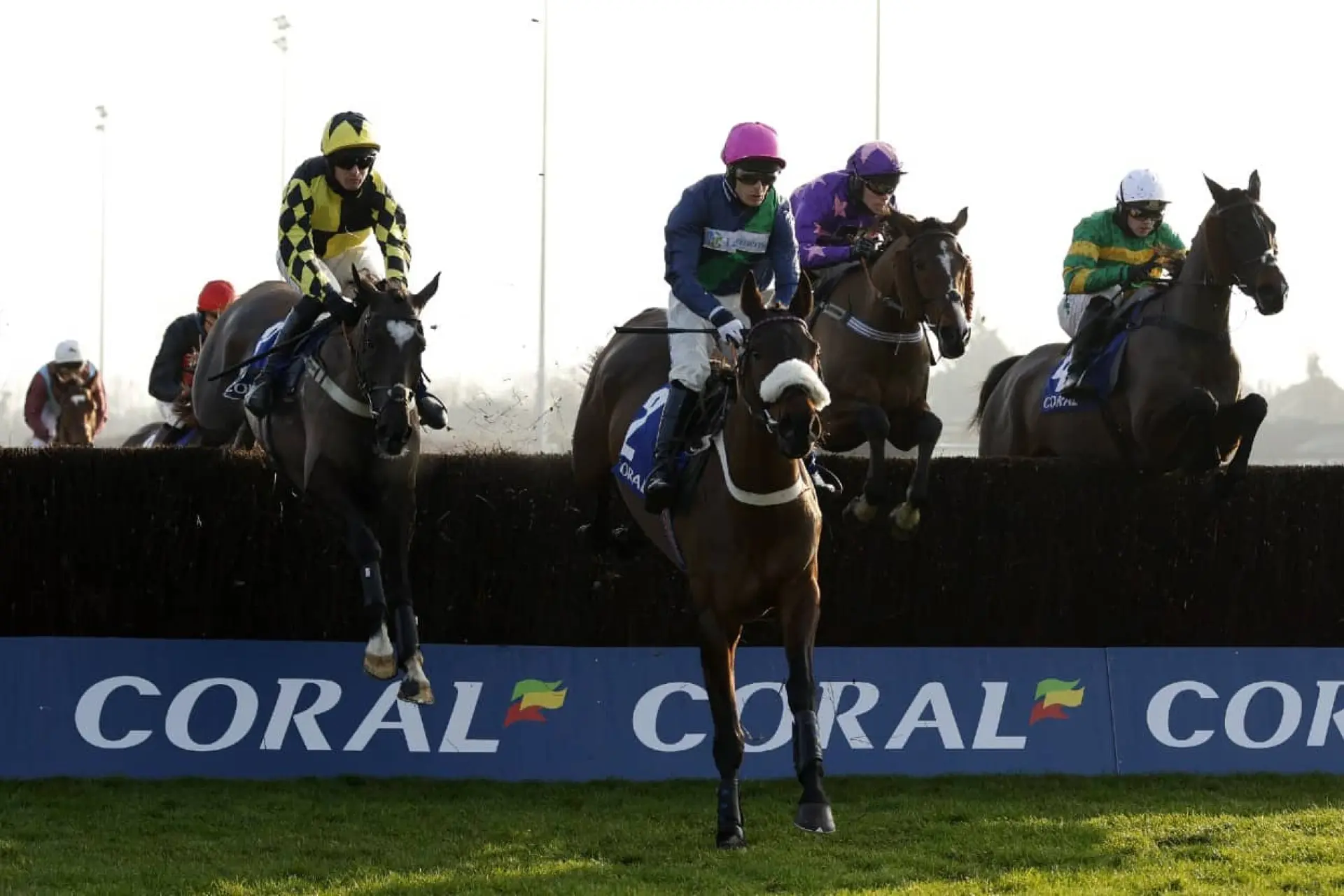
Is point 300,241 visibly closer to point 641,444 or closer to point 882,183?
point 641,444

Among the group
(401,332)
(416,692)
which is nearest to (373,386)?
(401,332)

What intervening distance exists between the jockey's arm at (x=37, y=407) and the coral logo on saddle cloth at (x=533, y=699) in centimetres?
728

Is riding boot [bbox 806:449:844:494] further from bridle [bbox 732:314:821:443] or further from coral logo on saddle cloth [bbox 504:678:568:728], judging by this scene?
coral logo on saddle cloth [bbox 504:678:568:728]

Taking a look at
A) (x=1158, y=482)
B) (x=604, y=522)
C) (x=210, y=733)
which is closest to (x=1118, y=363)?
(x=1158, y=482)

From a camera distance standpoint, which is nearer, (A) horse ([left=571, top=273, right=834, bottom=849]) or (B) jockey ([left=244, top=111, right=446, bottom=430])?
(A) horse ([left=571, top=273, right=834, bottom=849])

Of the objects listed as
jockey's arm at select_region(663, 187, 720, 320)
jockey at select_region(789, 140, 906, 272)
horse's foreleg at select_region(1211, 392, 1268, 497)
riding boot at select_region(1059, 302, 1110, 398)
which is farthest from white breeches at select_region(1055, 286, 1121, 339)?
jockey's arm at select_region(663, 187, 720, 320)

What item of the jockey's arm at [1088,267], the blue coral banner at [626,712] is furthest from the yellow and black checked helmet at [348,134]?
the jockey's arm at [1088,267]

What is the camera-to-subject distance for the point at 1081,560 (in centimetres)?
885

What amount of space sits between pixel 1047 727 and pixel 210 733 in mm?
3611

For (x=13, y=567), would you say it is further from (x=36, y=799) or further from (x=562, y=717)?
(x=562, y=717)

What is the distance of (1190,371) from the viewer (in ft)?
32.1

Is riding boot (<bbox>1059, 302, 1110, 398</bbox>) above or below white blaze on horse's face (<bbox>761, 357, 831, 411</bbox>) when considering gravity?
above

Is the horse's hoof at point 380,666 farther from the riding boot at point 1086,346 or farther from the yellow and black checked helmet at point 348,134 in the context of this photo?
the riding boot at point 1086,346

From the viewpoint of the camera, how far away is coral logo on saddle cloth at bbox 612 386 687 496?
7.21 metres
